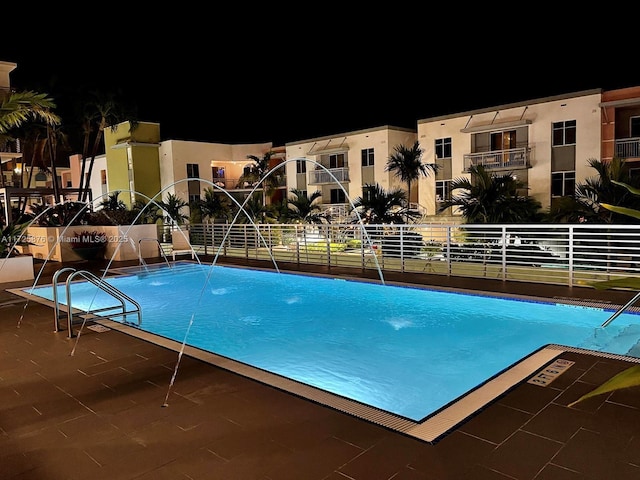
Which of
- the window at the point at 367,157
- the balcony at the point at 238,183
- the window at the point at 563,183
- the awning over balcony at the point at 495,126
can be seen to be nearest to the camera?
the window at the point at 563,183

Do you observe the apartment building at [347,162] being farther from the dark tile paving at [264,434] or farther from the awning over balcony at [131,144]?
the dark tile paving at [264,434]

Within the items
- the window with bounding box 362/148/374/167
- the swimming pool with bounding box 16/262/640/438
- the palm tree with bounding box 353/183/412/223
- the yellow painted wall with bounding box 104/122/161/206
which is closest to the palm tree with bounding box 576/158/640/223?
the swimming pool with bounding box 16/262/640/438

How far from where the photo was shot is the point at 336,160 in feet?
98.4

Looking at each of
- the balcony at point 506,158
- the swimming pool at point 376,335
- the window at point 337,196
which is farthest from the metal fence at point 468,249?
the window at point 337,196

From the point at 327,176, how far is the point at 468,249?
760 inches

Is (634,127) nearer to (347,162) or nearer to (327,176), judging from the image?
(347,162)

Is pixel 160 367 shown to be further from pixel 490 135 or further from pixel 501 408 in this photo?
pixel 490 135

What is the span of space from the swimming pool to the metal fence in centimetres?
126

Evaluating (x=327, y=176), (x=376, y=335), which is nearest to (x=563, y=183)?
(x=327, y=176)

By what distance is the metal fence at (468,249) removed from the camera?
880 centimetres

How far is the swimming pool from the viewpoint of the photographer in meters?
5.00

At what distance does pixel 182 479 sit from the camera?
3004mm

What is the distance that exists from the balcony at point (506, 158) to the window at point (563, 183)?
1.27 m

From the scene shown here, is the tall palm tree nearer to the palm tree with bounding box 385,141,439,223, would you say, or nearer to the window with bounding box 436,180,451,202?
the palm tree with bounding box 385,141,439,223
